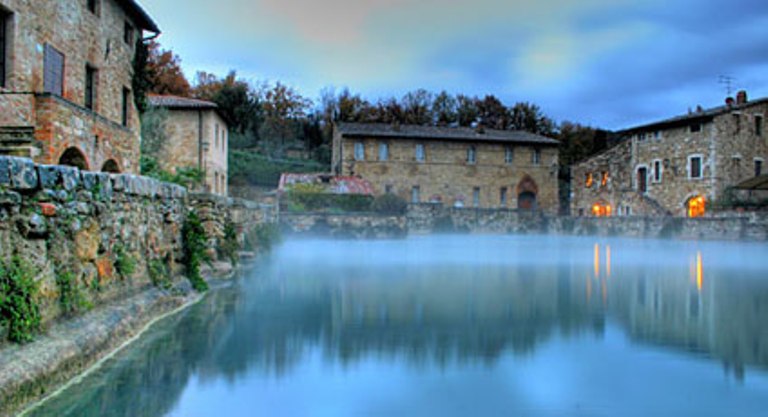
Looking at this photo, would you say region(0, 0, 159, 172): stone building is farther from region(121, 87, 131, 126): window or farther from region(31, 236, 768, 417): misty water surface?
region(31, 236, 768, 417): misty water surface

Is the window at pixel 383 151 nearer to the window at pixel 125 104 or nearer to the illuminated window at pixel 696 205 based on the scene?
the illuminated window at pixel 696 205

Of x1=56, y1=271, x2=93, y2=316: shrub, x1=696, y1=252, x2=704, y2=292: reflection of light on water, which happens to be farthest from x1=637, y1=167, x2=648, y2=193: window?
x1=56, y1=271, x2=93, y2=316: shrub

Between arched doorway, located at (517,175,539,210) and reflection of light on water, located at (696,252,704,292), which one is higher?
arched doorway, located at (517,175,539,210)

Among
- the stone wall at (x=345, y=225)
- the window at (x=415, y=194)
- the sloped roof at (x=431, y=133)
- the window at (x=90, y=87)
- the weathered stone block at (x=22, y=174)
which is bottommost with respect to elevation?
the stone wall at (x=345, y=225)

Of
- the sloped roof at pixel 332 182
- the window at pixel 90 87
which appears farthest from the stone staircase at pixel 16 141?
the sloped roof at pixel 332 182

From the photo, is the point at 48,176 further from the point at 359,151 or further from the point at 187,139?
the point at 359,151

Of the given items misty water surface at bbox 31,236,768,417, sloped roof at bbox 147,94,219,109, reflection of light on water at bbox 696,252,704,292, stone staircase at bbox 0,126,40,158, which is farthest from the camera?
sloped roof at bbox 147,94,219,109

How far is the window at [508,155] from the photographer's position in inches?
1607

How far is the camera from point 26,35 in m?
12.0

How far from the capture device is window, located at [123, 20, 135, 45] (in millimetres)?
17009

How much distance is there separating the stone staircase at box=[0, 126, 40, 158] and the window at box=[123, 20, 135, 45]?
31.1ft

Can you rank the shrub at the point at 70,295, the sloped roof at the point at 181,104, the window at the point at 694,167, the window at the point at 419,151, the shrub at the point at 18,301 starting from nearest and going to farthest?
the shrub at the point at 18,301, the shrub at the point at 70,295, the sloped roof at the point at 181,104, the window at the point at 694,167, the window at the point at 419,151

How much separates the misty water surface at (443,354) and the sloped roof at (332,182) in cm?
1981

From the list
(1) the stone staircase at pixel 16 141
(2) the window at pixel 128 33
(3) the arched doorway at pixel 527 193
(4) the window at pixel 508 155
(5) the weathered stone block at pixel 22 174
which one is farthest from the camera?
(3) the arched doorway at pixel 527 193
